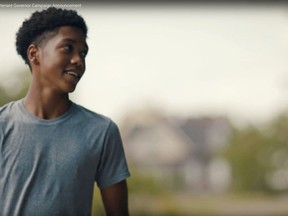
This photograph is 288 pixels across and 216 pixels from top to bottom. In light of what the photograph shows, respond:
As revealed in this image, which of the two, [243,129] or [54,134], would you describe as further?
[243,129]

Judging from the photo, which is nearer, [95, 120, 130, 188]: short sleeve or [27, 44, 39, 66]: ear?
[95, 120, 130, 188]: short sleeve

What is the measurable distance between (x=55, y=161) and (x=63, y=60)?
0.36 m

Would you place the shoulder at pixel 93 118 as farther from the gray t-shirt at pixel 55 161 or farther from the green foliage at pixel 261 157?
the green foliage at pixel 261 157

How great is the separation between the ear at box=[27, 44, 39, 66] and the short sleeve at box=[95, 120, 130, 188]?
377mm

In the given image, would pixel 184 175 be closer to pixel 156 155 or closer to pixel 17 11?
pixel 156 155

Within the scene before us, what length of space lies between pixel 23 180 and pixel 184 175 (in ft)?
72.5

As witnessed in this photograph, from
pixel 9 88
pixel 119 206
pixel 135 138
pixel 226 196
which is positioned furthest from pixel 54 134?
pixel 135 138

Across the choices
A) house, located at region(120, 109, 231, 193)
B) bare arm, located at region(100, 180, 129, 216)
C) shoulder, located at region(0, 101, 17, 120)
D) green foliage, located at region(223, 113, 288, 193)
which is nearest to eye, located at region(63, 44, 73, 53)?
shoulder, located at region(0, 101, 17, 120)

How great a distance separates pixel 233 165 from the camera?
19.6 m

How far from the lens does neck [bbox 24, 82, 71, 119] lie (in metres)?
2.19

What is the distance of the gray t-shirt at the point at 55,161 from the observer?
209 centimetres

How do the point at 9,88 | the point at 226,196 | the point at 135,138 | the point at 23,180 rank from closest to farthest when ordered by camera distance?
1. the point at 23,180
2. the point at 9,88
3. the point at 226,196
4. the point at 135,138

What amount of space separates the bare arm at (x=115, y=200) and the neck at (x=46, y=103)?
0.33 metres

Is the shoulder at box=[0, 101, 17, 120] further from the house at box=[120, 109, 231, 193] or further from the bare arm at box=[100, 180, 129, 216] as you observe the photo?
the house at box=[120, 109, 231, 193]
